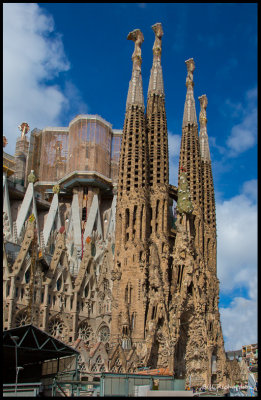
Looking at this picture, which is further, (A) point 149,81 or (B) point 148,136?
(A) point 149,81

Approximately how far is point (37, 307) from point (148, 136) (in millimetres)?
16098

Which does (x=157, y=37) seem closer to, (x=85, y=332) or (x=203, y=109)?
(x=203, y=109)

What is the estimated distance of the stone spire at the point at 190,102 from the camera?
155ft

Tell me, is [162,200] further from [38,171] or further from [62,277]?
[38,171]

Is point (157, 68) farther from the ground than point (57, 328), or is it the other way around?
point (157, 68)

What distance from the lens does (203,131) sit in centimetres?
4919

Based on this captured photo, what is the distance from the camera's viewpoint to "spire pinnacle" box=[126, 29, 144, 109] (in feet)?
135

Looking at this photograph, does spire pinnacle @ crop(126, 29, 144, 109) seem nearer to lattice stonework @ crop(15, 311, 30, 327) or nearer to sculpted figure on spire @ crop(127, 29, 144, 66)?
sculpted figure on spire @ crop(127, 29, 144, 66)

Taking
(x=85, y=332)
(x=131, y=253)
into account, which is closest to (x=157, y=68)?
(x=131, y=253)

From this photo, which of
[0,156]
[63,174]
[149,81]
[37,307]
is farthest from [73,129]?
[0,156]

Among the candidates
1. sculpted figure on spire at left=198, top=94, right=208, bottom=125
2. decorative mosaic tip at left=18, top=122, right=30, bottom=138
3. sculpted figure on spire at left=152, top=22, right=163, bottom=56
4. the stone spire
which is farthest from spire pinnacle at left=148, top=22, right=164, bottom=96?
decorative mosaic tip at left=18, top=122, right=30, bottom=138

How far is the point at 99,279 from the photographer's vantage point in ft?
132

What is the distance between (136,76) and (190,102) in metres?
8.31

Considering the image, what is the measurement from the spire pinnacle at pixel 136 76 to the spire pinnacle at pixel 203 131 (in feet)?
31.3
